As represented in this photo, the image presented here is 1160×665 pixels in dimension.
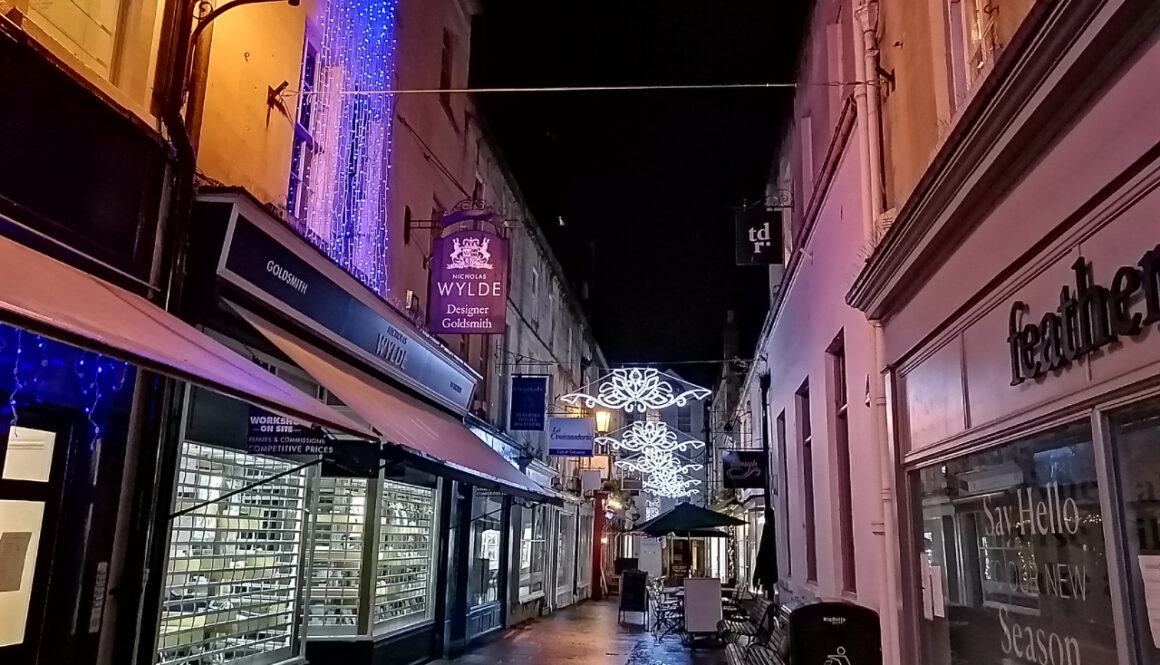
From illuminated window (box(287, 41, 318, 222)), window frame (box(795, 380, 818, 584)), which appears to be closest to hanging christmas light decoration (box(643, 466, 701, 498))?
window frame (box(795, 380, 818, 584))

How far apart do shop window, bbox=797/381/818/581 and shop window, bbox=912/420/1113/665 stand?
5712 mm

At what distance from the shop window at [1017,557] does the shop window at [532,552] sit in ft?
50.9

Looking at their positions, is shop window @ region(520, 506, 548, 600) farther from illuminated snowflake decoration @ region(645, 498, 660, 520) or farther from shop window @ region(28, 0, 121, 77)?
illuminated snowflake decoration @ region(645, 498, 660, 520)

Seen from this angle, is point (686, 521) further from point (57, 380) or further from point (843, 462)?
point (57, 380)

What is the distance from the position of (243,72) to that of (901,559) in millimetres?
6754

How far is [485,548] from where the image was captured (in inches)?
668

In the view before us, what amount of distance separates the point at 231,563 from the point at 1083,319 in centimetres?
738

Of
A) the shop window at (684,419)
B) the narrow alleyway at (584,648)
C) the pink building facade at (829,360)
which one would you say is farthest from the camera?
the shop window at (684,419)

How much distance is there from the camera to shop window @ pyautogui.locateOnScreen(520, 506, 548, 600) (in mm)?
20828

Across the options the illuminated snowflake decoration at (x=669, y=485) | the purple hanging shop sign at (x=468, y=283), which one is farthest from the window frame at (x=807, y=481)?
the illuminated snowflake decoration at (x=669, y=485)

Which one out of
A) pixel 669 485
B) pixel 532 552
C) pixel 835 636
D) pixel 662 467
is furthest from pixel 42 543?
pixel 669 485

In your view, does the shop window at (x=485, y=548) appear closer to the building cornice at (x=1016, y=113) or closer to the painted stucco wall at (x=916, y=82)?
the painted stucco wall at (x=916, y=82)

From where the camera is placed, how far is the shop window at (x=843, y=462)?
9492 millimetres

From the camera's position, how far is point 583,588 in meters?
31.2
